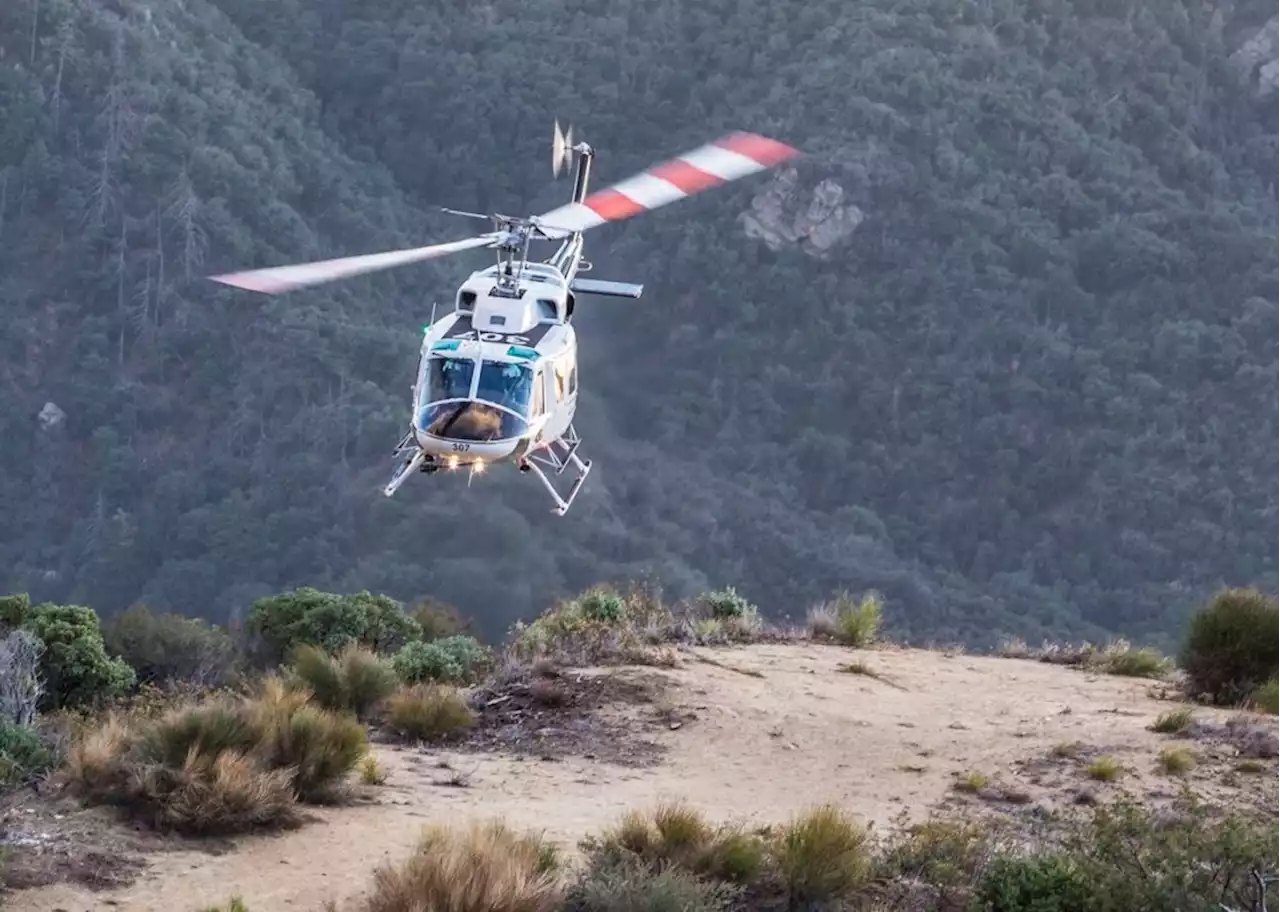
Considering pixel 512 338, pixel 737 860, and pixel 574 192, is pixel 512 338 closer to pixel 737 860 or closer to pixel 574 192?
pixel 574 192

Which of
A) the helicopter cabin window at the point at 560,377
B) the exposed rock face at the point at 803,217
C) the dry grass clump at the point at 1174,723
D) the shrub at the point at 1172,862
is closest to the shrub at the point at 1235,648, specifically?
the dry grass clump at the point at 1174,723

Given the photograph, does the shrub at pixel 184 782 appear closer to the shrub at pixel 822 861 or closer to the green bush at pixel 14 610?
the shrub at pixel 822 861

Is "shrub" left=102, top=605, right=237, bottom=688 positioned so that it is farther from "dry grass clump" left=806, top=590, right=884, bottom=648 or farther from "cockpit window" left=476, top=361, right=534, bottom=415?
"cockpit window" left=476, top=361, right=534, bottom=415

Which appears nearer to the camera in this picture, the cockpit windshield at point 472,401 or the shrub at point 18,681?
the shrub at point 18,681

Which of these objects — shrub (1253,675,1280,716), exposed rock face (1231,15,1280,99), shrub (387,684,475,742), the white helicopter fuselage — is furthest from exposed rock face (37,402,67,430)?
exposed rock face (1231,15,1280,99)

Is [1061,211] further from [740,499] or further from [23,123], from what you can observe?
[23,123]

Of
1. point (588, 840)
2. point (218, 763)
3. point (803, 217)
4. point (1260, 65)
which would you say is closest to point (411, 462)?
point (218, 763)
